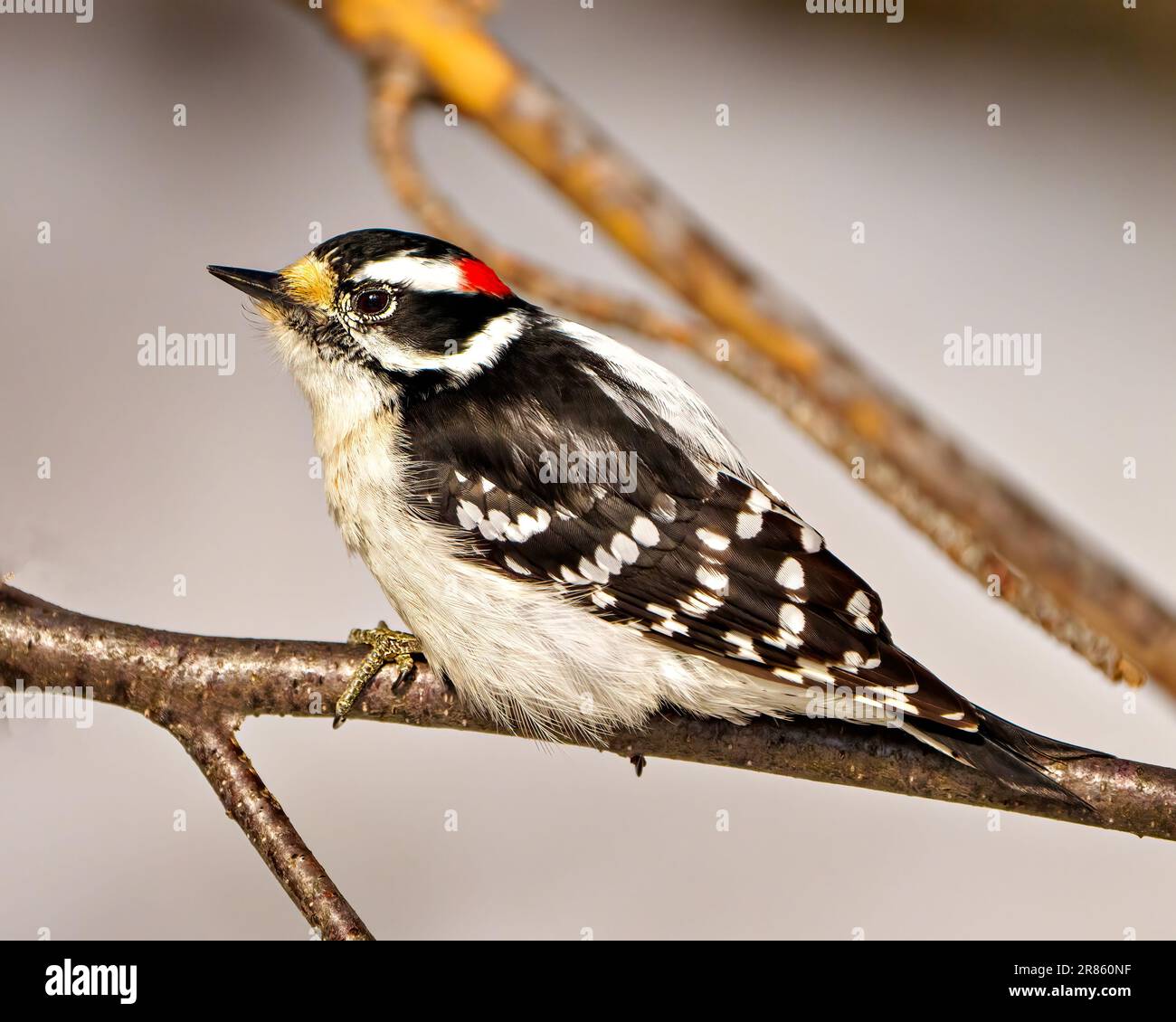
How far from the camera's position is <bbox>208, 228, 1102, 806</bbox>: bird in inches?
53.7

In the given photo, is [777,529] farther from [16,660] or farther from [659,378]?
[16,660]

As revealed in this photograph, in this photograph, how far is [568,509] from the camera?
56.1 inches

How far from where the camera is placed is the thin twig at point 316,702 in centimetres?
134

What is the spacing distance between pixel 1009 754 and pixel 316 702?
0.82 metres

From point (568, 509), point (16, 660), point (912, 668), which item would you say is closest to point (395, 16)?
point (568, 509)

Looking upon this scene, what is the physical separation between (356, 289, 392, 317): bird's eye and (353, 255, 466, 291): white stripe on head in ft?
0.06

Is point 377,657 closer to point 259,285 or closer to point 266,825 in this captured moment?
point 266,825

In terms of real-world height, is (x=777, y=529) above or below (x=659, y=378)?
below

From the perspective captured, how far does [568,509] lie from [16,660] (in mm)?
703
